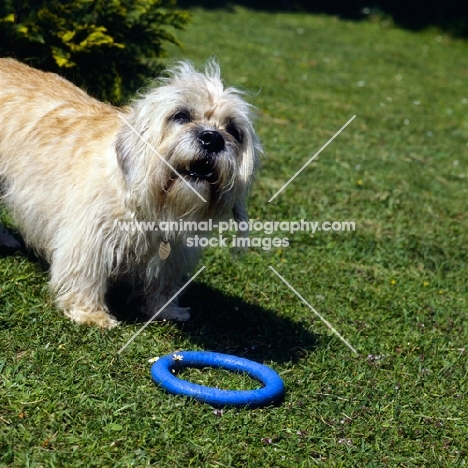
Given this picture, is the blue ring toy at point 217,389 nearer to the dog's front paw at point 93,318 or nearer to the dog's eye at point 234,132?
the dog's front paw at point 93,318

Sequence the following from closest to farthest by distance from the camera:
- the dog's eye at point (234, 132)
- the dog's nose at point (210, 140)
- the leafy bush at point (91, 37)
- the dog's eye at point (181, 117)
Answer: the dog's nose at point (210, 140) → the dog's eye at point (181, 117) → the dog's eye at point (234, 132) → the leafy bush at point (91, 37)

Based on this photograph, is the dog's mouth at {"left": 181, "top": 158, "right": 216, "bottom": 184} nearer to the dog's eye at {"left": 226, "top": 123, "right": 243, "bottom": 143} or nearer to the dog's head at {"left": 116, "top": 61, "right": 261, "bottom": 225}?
the dog's head at {"left": 116, "top": 61, "right": 261, "bottom": 225}

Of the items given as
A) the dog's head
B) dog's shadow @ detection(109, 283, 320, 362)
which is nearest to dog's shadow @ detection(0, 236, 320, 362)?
dog's shadow @ detection(109, 283, 320, 362)

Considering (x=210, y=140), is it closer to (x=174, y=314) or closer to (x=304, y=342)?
(x=174, y=314)

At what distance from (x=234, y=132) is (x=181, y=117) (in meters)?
0.34

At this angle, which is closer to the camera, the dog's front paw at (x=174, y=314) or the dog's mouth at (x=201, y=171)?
the dog's mouth at (x=201, y=171)

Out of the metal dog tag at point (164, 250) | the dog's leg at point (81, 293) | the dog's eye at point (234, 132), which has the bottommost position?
the dog's leg at point (81, 293)

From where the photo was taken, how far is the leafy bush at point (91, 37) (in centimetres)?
670

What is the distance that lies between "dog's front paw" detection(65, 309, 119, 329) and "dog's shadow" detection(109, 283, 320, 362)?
18cm

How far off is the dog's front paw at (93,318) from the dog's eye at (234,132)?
1367 mm

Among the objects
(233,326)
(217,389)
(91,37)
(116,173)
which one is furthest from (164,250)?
(91,37)

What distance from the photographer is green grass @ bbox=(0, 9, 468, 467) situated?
3.75 m

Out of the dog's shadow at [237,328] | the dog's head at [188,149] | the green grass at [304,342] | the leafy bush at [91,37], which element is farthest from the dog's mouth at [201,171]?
the leafy bush at [91,37]

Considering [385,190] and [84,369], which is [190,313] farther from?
[385,190]
